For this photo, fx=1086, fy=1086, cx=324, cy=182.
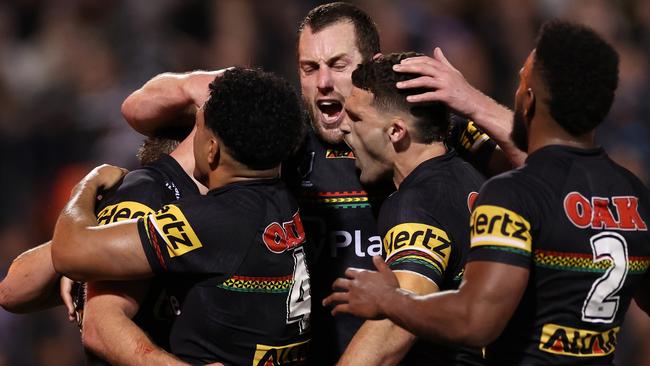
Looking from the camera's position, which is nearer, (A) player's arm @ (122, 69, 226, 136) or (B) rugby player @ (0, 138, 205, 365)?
(B) rugby player @ (0, 138, 205, 365)

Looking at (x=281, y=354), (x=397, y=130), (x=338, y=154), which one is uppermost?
(x=397, y=130)

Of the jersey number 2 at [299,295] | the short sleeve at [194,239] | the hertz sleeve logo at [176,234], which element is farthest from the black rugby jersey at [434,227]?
the hertz sleeve logo at [176,234]

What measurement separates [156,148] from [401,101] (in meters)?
1.10

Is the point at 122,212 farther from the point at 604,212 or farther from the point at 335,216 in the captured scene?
the point at 604,212

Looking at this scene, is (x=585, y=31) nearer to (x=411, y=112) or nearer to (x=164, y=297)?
(x=411, y=112)

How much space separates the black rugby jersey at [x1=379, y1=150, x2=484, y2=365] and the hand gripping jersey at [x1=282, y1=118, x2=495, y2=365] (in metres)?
0.44

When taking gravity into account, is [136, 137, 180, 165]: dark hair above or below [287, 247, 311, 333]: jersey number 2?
above

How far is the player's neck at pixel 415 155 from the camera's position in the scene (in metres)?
4.22

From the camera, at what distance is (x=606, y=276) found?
3504 millimetres

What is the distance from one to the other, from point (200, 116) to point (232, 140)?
0.21 metres

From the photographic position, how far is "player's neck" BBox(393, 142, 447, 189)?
4219 mm

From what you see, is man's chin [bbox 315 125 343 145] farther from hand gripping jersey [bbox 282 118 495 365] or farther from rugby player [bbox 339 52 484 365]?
rugby player [bbox 339 52 484 365]

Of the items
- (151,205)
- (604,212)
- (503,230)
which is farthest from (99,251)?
(604,212)

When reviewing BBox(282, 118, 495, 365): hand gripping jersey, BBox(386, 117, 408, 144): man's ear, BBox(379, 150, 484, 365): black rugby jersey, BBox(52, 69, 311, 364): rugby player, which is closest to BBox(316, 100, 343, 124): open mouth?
BBox(282, 118, 495, 365): hand gripping jersey
